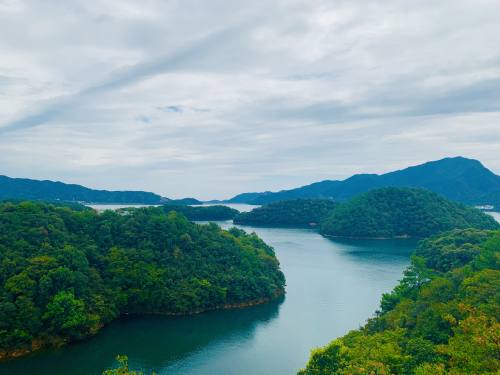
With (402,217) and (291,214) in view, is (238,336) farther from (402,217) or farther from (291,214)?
(291,214)

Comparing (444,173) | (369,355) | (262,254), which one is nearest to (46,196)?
(262,254)

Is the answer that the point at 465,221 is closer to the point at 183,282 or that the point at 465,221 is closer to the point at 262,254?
the point at 262,254

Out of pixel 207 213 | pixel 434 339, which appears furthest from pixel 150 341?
pixel 207 213

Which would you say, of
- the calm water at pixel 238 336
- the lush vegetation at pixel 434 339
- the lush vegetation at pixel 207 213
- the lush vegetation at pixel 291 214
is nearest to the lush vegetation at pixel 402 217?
the lush vegetation at pixel 291 214

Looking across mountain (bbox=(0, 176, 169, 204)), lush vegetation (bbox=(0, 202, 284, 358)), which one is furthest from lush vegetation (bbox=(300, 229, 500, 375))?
mountain (bbox=(0, 176, 169, 204))

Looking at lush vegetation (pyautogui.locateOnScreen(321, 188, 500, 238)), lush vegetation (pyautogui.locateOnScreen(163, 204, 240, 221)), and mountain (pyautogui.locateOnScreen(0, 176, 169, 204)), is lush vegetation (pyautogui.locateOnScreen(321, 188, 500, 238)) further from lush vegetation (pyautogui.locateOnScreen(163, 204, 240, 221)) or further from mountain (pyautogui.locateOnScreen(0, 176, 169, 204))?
mountain (pyautogui.locateOnScreen(0, 176, 169, 204))

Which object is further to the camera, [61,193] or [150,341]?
[61,193]

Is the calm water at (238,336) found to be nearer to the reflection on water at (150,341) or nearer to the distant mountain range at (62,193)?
the reflection on water at (150,341)
